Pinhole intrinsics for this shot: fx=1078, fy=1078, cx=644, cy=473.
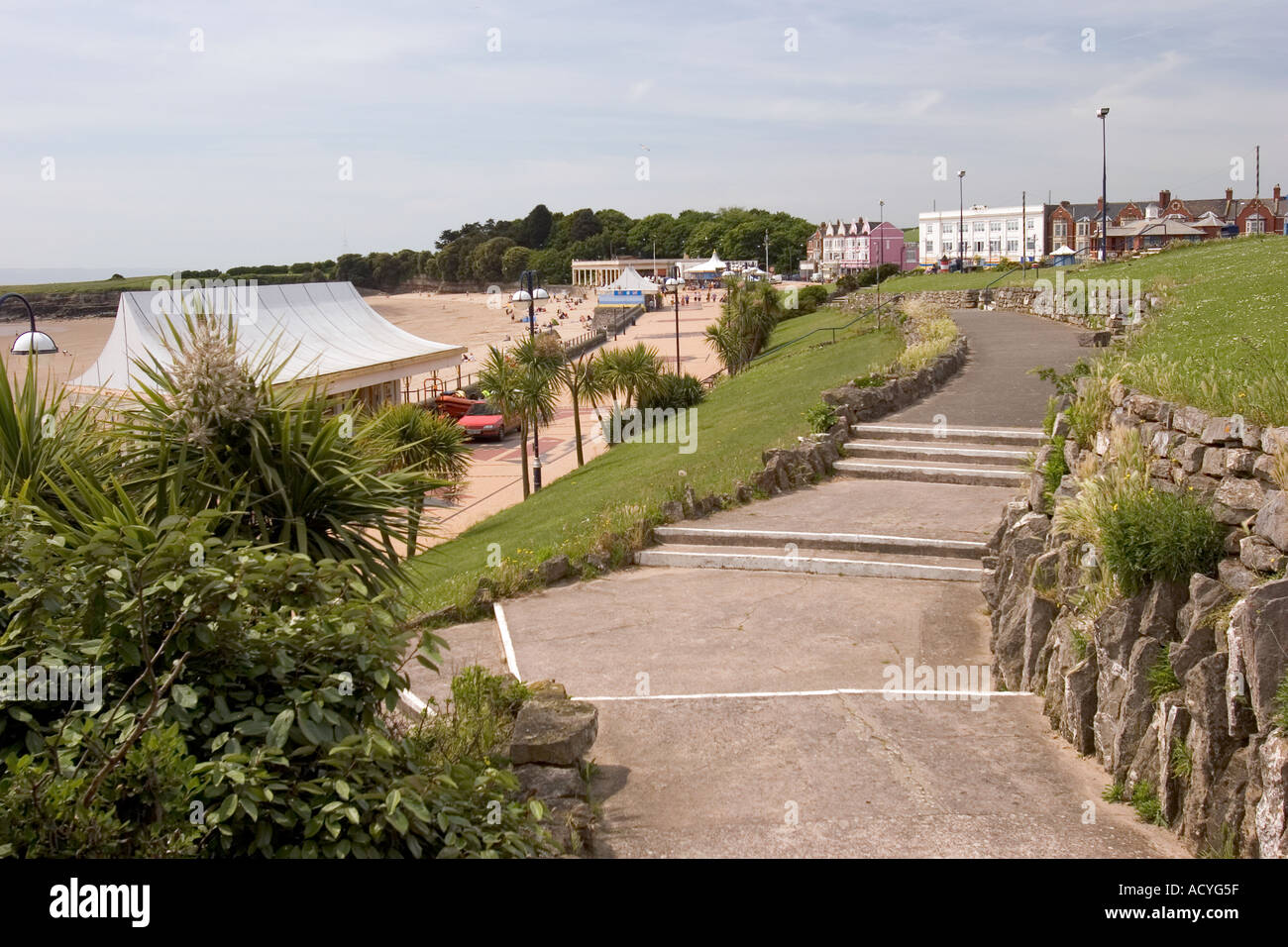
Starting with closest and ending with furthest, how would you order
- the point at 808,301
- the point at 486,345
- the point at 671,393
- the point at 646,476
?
the point at 646,476 < the point at 671,393 < the point at 808,301 < the point at 486,345

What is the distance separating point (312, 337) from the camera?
3459 centimetres

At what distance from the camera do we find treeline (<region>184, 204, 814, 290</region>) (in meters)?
156

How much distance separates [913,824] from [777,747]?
4.38 feet

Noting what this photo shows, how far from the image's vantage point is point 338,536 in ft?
24.6

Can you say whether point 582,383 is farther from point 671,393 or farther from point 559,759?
point 559,759

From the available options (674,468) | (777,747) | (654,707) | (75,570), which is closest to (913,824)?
(777,747)

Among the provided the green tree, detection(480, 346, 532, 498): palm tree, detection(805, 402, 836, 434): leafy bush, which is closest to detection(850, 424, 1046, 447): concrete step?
detection(805, 402, 836, 434): leafy bush

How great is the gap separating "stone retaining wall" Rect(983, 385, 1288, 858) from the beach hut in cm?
2340

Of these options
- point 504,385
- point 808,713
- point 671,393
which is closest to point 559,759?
point 808,713

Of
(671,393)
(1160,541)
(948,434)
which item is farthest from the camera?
(671,393)

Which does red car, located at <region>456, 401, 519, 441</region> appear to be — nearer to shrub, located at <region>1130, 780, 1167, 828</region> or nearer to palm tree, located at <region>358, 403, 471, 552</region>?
palm tree, located at <region>358, 403, 471, 552</region>

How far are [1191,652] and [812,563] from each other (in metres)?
6.30
